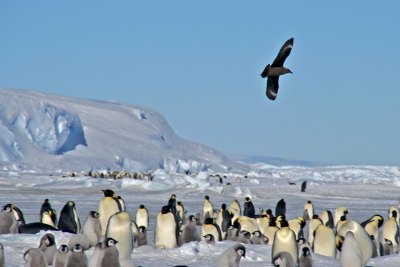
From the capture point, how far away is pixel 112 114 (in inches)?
6560

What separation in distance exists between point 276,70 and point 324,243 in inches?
187

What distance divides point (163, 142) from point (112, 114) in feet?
44.8

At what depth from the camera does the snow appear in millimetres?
11945

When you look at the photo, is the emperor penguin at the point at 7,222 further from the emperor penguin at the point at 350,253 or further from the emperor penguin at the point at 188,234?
the emperor penguin at the point at 350,253

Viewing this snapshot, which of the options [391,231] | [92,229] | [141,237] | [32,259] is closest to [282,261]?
[32,259]

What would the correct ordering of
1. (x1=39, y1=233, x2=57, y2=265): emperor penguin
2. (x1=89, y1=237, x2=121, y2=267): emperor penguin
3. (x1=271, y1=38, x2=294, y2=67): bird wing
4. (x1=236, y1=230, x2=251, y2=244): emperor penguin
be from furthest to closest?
1. (x1=236, y1=230, x2=251, y2=244): emperor penguin
2. (x1=39, y1=233, x2=57, y2=265): emperor penguin
3. (x1=271, y1=38, x2=294, y2=67): bird wing
4. (x1=89, y1=237, x2=121, y2=267): emperor penguin

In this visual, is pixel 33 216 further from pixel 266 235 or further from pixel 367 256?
pixel 367 256

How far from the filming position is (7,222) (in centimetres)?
1287

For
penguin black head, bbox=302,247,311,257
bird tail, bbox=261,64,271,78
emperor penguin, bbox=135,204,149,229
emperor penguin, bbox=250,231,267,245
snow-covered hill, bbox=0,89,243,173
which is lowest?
penguin black head, bbox=302,247,311,257

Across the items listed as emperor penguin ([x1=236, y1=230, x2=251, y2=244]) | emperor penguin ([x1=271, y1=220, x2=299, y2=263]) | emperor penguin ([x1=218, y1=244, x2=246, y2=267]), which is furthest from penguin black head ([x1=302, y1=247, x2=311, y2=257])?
emperor penguin ([x1=236, y1=230, x2=251, y2=244])

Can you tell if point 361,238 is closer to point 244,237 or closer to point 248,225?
point 244,237

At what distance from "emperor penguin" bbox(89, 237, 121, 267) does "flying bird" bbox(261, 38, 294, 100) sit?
238 cm

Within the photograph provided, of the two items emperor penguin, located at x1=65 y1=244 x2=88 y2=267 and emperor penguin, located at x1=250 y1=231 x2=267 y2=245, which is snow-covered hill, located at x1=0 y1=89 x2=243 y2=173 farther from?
emperor penguin, located at x1=65 y1=244 x2=88 y2=267

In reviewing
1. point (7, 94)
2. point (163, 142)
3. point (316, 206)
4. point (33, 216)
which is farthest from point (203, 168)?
point (33, 216)
